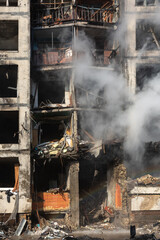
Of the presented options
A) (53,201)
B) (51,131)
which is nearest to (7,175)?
(51,131)

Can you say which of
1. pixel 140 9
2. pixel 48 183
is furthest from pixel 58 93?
pixel 140 9

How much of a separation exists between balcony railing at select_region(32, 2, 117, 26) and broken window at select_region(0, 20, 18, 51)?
1.49 metres

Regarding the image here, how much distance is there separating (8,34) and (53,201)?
39.7 feet

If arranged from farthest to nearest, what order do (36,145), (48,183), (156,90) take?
(48,183) → (36,145) → (156,90)

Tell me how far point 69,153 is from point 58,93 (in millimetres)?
5656

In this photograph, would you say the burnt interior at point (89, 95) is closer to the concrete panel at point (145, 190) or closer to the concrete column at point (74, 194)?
the concrete column at point (74, 194)

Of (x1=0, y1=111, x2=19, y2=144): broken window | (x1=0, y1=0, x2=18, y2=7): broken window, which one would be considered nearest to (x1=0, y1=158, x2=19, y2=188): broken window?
(x1=0, y1=111, x2=19, y2=144): broken window

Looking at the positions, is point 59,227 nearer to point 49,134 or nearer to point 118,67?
point 49,134

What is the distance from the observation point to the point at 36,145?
1997 cm

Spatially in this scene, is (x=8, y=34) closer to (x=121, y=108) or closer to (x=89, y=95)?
(x=89, y=95)

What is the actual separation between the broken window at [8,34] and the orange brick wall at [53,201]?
431 inches

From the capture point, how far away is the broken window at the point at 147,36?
19875mm

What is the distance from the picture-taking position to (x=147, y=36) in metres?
20.7

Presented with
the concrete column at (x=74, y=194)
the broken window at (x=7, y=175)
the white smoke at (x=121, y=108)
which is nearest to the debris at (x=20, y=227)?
the concrete column at (x=74, y=194)
